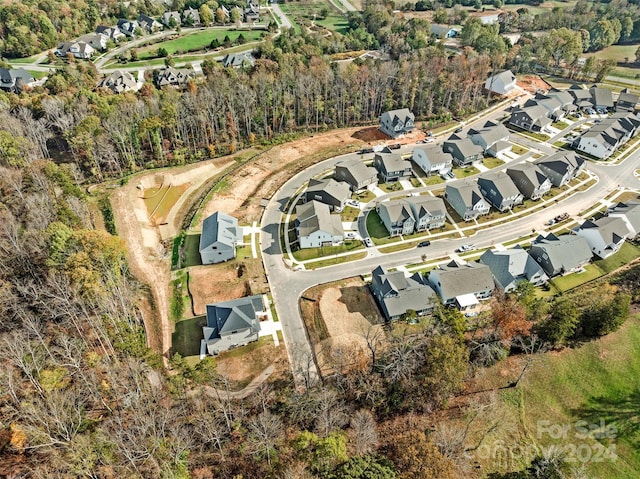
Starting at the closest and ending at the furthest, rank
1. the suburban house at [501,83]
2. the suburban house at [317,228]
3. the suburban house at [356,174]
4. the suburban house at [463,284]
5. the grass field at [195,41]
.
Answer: the suburban house at [463,284] → the suburban house at [317,228] → the suburban house at [356,174] → the suburban house at [501,83] → the grass field at [195,41]

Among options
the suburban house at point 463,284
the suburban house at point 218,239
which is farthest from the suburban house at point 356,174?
the suburban house at point 463,284

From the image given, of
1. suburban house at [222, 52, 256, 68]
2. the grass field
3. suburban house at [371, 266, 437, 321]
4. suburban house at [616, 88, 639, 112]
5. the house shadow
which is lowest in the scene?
the house shadow

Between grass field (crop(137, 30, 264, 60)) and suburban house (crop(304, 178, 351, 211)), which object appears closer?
suburban house (crop(304, 178, 351, 211))

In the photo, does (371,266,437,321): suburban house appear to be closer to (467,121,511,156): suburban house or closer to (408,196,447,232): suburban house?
(408,196,447,232): suburban house

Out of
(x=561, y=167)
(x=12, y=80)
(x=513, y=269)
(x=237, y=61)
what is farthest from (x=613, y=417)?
(x=12, y=80)

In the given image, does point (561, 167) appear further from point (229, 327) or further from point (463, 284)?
point (229, 327)

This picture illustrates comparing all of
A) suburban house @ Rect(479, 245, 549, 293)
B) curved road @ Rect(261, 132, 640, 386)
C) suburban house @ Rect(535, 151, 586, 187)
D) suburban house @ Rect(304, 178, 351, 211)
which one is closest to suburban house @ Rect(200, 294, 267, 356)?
curved road @ Rect(261, 132, 640, 386)

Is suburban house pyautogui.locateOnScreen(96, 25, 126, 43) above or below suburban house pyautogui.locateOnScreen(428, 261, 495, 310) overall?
above

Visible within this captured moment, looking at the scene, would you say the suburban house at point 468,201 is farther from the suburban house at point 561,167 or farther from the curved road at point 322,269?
the suburban house at point 561,167
